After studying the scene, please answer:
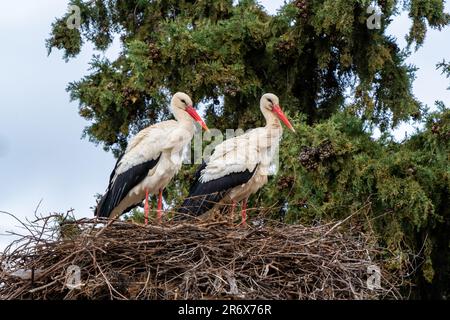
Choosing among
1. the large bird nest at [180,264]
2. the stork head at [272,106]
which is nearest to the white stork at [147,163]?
the stork head at [272,106]

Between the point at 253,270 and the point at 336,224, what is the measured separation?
1.02 metres

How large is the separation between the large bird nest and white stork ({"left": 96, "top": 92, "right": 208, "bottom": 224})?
5.64ft

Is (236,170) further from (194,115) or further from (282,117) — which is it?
(282,117)

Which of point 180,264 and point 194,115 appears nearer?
point 180,264

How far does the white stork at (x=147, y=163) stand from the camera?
12.9 m

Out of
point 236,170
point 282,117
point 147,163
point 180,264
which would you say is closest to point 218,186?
point 236,170

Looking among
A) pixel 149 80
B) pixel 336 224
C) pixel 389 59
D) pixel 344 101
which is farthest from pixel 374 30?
pixel 336 224

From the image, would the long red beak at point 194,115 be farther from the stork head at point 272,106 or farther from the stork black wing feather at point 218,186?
the stork head at point 272,106

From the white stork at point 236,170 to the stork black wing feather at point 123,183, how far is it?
48 cm

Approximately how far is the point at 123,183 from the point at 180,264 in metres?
2.31

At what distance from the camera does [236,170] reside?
12.9 m

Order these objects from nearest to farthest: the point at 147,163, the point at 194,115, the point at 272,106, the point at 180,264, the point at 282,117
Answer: the point at 180,264 < the point at 147,163 < the point at 194,115 < the point at 282,117 < the point at 272,106

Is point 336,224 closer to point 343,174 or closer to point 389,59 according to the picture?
point 343,174

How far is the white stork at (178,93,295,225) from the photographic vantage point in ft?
42.4
